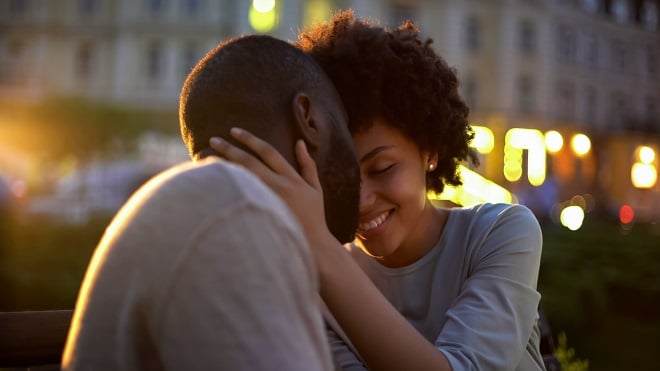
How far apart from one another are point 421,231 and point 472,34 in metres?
35.4

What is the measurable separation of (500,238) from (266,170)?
93 centimetres

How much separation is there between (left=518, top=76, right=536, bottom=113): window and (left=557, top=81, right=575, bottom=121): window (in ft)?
7.95

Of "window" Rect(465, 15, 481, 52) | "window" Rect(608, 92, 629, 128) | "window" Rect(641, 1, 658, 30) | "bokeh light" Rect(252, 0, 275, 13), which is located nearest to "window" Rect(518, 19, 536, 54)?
"window" Rect(465, 15, 481, 52)

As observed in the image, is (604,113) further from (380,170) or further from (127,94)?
(380,170)

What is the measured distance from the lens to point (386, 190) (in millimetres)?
2117

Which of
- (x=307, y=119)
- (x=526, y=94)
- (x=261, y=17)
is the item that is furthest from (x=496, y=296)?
(x=526, y=94)

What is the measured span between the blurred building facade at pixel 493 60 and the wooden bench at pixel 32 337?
83.4 ft

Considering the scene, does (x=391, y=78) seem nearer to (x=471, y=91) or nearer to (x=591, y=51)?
(x=471, y=91)

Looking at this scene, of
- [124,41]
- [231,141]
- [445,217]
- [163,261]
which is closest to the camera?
[163,261]

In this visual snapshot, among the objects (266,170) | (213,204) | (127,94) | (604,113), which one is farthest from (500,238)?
(604,113)

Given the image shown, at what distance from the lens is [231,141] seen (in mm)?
1205

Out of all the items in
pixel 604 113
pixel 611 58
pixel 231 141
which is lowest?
pixel 604 113

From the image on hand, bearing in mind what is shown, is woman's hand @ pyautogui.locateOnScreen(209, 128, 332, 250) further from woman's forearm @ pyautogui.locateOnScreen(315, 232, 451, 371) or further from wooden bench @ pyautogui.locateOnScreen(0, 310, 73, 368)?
wooden bench @ pyautogui.locateOnScreen(0, 310, 73, 368)

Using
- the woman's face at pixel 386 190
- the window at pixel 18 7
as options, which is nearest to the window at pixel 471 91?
the window at pixel 18 7
